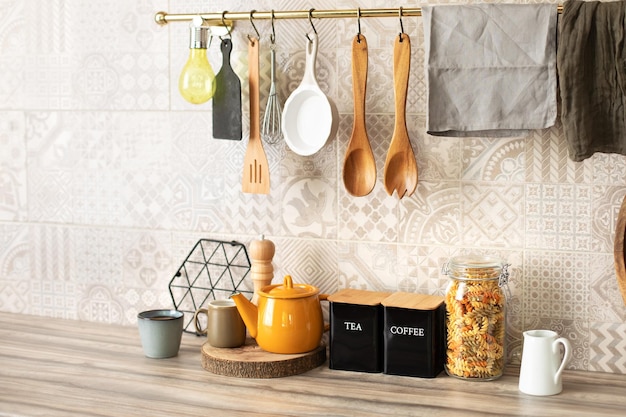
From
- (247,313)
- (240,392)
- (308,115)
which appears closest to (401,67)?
(308,115)

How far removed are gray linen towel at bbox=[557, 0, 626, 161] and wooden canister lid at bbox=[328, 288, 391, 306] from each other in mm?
483

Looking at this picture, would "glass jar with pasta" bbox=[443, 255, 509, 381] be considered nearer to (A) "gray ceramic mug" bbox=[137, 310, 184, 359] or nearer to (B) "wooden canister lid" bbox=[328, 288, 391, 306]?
(B) "wooden canister lid" bbox=[328, 288, 391, 306]

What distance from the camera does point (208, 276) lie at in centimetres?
207

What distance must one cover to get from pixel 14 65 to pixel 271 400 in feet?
3.76

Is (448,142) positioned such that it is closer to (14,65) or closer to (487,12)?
(487,12)

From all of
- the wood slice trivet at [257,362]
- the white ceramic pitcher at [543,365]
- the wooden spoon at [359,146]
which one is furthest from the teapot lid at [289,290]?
the white ceramic pitcher at [543,365]

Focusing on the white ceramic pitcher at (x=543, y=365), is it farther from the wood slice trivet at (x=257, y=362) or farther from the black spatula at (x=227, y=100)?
the black spatula at (x=227, y=100)

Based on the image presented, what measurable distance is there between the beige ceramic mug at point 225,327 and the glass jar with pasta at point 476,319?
1.47ft

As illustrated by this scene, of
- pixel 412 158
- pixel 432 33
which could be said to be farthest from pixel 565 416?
pixel 432 33

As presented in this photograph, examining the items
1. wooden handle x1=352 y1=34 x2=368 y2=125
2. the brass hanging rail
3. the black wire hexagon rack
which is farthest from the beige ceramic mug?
the brass hanging rail

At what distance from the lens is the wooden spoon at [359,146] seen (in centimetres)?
179

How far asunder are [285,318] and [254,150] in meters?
0.39

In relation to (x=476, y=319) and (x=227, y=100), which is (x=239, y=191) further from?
(x=476, y=319)

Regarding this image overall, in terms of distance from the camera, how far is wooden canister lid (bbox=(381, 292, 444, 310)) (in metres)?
1.73
